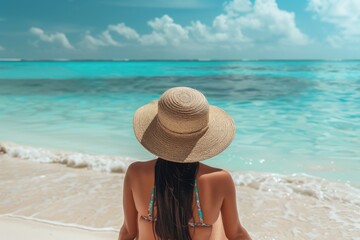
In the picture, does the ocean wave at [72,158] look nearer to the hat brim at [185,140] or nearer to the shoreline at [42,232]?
the shoreline at [42,232]

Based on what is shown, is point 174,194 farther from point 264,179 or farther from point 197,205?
point 264,179

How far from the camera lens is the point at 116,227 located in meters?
3.31

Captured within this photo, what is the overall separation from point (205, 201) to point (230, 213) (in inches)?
6.6

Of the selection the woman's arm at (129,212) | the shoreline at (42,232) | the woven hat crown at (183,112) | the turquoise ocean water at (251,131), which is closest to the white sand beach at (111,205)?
the shoreline at (42,232)

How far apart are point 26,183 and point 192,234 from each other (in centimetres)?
327

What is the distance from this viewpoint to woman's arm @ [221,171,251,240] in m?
1.54

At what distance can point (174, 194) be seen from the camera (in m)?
1.49

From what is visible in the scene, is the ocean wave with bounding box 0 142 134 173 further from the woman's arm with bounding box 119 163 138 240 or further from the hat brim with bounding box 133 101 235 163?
the hat brim with bounding box 133 101 235 163

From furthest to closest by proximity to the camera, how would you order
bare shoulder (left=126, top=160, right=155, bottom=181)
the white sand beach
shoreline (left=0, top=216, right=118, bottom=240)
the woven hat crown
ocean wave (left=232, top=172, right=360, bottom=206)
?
ocean wave (left=232, top=172, right=360, bottom=206) < the white sand beach < shoreline (left=0, top=216, right=118, bottom=240) < bare shoulder (left=126, top=160, right=155, bottom=181) < the woven hat crown

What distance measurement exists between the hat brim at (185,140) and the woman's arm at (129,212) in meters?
0.16

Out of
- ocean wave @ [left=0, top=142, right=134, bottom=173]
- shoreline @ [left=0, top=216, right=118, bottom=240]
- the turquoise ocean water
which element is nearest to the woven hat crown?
shoreline @ [left=0, top=216, right=118, bottom=240]

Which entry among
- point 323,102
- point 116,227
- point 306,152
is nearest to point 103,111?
point 306,152

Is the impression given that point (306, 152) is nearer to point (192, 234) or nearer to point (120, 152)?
point (120, 152)

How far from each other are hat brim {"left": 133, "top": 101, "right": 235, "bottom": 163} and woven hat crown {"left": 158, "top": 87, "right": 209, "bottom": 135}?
0.04m
